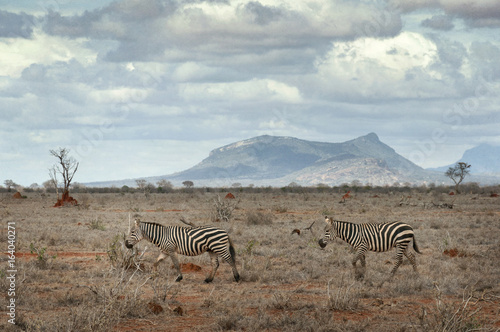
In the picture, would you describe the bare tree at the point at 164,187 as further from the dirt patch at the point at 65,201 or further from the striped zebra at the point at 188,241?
the striped zebra at the point at 188,241

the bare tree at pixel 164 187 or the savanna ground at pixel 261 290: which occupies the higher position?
the bare tree at pixel 164 187

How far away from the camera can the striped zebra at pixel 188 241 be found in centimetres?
1402

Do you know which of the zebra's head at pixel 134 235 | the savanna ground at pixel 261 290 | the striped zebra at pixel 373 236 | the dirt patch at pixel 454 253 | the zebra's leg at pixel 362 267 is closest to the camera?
the savanna ground at pixel 261 290

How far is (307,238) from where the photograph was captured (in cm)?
2388

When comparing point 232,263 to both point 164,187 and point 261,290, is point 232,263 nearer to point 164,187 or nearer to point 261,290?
point 261,290

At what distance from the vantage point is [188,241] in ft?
46.2

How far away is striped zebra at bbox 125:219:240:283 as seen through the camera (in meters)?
14.0

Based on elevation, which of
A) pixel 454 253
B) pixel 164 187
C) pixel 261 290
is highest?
pixel 164 187

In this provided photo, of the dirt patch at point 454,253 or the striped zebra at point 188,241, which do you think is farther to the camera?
the dirt patch at point 454,253

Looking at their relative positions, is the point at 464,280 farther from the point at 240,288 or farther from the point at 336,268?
the point at 240,288

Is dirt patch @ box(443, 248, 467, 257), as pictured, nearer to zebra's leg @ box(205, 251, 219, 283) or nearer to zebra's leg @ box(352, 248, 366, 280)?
zebra's leg @ box(352, 248, 366, 280)

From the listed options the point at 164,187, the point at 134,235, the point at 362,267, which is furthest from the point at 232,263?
the point at 164,187

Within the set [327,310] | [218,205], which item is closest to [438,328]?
[327,310]

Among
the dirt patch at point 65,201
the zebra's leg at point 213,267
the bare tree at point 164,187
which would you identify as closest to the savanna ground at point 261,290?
the zebra's leg at point 213,267
